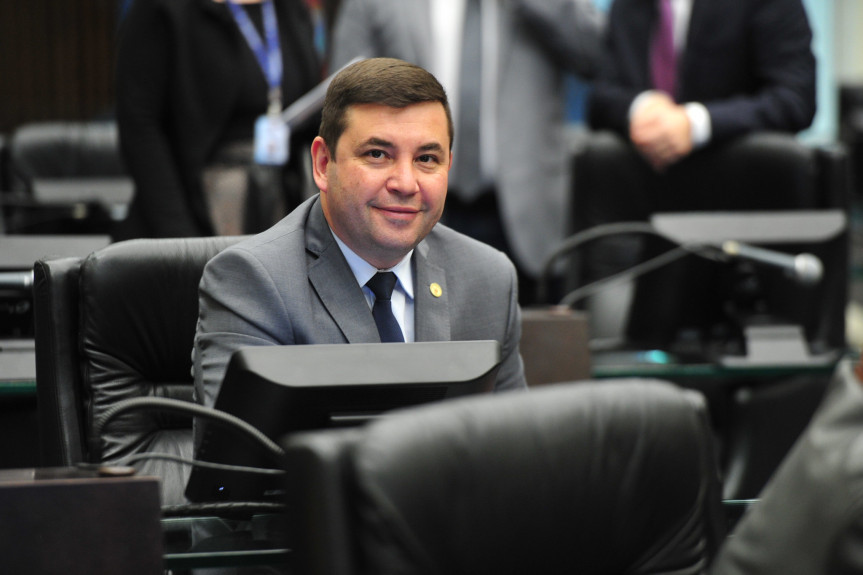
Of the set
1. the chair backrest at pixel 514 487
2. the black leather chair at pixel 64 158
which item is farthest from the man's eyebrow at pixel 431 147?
the black leather chair at pixel 64 158

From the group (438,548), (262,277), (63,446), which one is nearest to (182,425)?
(63,446)

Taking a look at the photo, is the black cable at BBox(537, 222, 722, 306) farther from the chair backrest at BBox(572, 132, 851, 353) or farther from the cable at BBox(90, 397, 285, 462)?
the cable at BBox(90, 397, 285, 462)

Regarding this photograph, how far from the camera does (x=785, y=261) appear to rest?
2627 millimetres

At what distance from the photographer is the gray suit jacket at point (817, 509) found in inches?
37.3

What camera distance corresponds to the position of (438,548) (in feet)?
3.18

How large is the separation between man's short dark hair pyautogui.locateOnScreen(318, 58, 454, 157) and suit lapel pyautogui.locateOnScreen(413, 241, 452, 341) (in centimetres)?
24

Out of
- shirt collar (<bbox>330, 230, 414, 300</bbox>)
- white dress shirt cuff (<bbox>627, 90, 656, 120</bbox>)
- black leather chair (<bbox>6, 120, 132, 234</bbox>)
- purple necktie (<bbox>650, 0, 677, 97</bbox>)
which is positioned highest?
purple necktie (<bbox>650, 0, 677, 97</bbox>)

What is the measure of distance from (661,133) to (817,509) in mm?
2253

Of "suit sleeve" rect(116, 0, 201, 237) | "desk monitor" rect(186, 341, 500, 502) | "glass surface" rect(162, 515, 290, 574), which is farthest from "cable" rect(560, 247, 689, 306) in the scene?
"glass surface" rect(162, 515, 290, 574)

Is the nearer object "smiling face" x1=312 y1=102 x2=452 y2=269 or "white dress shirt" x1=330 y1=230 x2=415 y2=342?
"smiling face" x1=312 y1=102 x2=452 y2=269

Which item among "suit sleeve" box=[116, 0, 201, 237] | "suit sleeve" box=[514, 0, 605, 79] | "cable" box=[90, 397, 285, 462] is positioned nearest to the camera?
"cable" box=[90, 397, 285, 462]

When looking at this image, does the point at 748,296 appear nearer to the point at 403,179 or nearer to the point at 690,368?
the point at 690,368

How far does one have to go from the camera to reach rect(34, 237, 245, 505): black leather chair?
1.94 metres

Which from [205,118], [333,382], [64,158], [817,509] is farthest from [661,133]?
[64,158]
